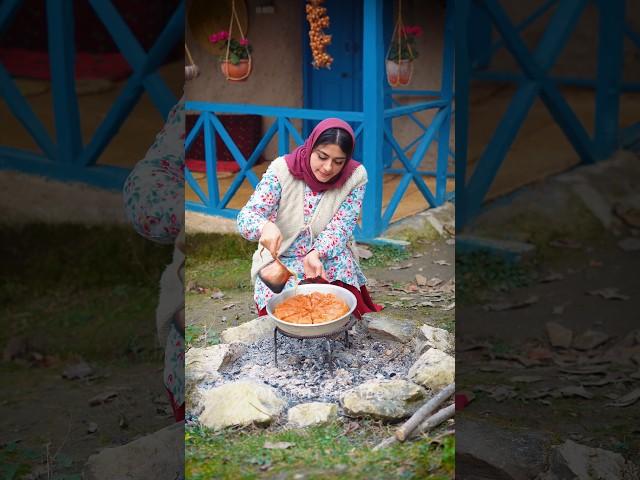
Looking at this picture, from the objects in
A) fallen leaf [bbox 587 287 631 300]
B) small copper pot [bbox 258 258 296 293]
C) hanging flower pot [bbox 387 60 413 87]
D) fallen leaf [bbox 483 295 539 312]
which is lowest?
small copper pot [bbox 258 258 296 293]

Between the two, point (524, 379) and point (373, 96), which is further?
point (373, 96)

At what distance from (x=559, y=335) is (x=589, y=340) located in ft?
0.26

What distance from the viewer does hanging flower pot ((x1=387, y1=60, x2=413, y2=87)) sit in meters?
3.36

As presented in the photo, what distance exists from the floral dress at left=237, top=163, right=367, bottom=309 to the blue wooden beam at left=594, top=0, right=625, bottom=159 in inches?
31.7

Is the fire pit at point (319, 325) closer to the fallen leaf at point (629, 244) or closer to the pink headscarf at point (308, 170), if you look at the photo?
the pink headscarf at point (308, 170)

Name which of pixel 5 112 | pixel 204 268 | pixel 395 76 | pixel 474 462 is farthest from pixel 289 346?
pixel 395 76

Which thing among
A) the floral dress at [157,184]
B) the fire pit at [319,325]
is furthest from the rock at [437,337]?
the floral dress at [157,184]

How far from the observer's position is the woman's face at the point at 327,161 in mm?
2314

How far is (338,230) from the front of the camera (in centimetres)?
244

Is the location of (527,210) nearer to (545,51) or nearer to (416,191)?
(545,51)

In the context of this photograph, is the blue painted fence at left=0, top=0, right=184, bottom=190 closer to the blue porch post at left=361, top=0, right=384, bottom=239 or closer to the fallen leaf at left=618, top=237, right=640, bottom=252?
the blue porch post at left=361, top=0, right=384, bottom=239

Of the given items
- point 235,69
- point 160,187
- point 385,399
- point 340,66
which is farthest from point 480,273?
point 340,66

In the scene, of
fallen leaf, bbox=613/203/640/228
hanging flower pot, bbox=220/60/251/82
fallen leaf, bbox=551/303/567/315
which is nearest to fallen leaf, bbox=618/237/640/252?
fallen leaf, bbox=613/203/640/228

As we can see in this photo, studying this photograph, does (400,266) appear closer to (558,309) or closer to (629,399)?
(558,309)
